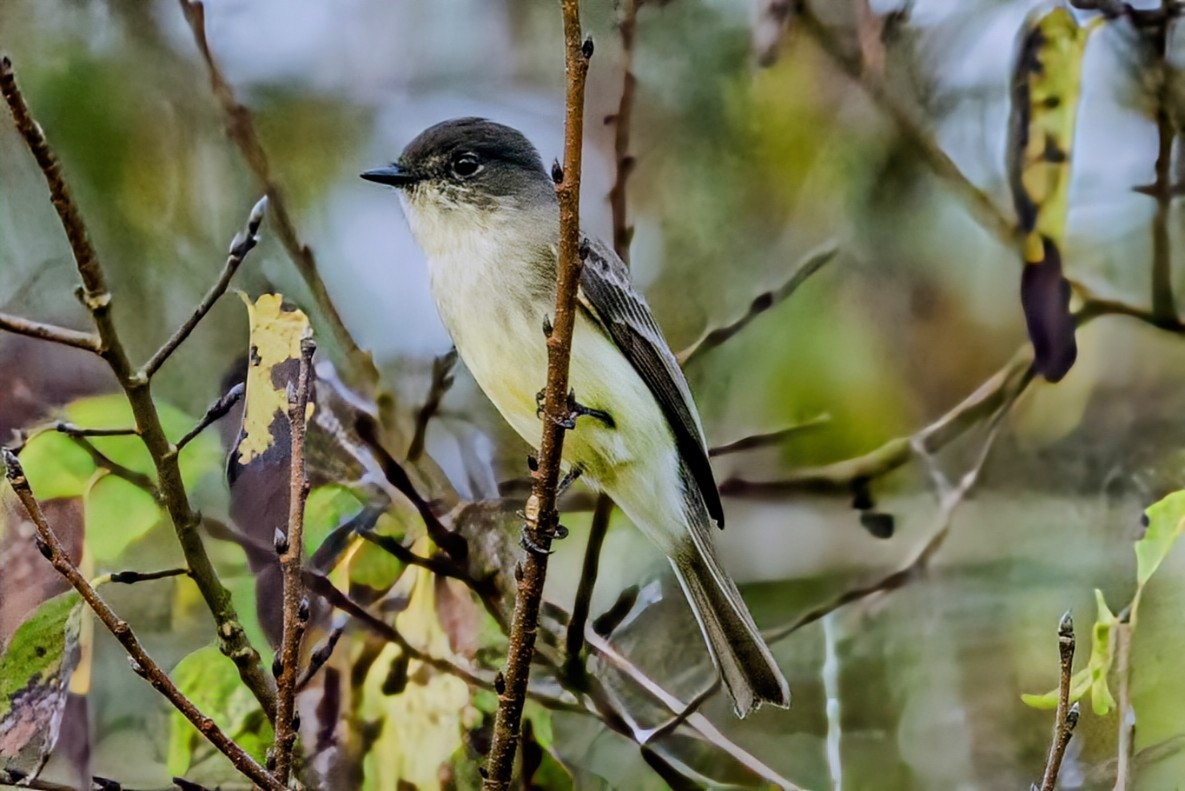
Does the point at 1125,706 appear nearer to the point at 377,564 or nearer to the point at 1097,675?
the point at 1097,675

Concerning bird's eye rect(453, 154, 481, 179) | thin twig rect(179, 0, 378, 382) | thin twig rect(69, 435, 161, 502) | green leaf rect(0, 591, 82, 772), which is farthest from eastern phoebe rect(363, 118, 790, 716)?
green leaf rect(0, 591, 82, 772)

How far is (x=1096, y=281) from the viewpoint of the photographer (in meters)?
1.13

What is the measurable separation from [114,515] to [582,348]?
1.63ft

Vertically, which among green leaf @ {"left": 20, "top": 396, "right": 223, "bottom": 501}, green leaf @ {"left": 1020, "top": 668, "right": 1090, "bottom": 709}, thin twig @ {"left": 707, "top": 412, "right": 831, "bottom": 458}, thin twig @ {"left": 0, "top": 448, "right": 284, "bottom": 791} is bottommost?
thin twig @ {"left": 0, "top": 448, "right": 284, "bottom": 791}

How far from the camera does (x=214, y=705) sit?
105 cm

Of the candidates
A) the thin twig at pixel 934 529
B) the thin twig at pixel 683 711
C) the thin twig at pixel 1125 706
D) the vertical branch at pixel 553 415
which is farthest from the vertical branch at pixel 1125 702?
the vertical branch at pixel 553 415

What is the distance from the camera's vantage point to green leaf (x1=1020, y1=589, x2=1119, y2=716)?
3.28 ft

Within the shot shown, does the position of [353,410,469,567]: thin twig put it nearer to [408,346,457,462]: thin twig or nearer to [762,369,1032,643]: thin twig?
[408,346,457,462]: thin twig

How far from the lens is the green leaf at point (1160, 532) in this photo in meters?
1.04

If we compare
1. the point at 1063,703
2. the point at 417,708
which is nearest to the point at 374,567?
the point at 417,708

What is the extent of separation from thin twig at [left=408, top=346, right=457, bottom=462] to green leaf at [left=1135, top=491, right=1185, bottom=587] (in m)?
0.69

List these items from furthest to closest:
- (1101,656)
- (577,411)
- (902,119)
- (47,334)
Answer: (902,119), (1101,656), (577,411), (47,334)

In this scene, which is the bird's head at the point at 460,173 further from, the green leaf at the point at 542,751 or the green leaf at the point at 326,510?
the green leaf at the point at 542,751

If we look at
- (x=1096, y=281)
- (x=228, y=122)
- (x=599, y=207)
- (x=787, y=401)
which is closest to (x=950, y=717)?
(x=787, y=401)
